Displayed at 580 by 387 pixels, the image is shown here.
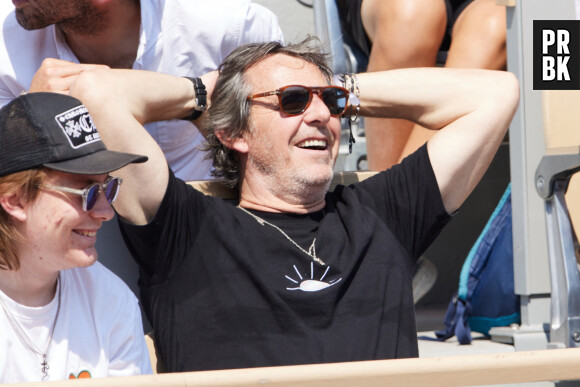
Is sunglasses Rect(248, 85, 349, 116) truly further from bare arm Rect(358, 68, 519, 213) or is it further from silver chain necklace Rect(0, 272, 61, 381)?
silver chain necklace Rect(0, 272, 61, 381)

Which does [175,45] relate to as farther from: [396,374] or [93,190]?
[396,374]

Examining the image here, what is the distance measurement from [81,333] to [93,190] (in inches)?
11.4

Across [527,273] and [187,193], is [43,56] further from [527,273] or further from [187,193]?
[527,273]

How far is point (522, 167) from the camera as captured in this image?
2793 mm

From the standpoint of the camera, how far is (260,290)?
2.11 metres

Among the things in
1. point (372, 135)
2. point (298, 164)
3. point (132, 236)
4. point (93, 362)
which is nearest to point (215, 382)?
point (93, 362)

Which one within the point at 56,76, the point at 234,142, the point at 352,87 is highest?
the point at 56,76

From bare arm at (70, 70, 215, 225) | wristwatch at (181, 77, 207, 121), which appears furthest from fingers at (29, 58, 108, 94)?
wristwatch at (181, 77, 207, 121)

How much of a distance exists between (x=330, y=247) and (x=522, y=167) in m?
0.86

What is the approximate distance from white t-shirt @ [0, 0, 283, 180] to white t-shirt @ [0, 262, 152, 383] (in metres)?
0.83

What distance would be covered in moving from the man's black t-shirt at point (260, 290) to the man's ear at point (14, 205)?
498 mm

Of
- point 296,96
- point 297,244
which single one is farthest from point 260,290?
point 296,96

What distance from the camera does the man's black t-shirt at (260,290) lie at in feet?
6.77

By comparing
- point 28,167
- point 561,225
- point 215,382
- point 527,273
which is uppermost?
point 28,167
